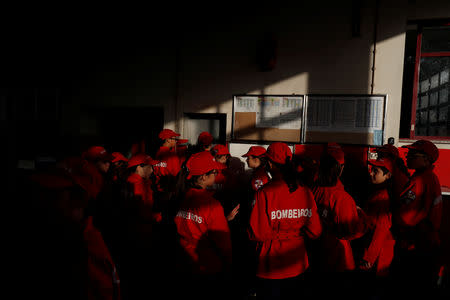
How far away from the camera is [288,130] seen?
4.84 metres

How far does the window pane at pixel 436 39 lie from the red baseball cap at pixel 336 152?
2213mm

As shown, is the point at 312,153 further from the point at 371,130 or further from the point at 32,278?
the point at 32,278

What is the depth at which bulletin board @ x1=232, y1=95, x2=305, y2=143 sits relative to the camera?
4.79 meters

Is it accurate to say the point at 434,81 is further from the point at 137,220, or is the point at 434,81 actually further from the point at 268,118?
the point at 137,220

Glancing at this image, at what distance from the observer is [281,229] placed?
2.06 m

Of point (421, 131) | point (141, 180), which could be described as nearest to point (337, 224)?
point (141, 180)

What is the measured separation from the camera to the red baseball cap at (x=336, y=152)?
13.0 feet

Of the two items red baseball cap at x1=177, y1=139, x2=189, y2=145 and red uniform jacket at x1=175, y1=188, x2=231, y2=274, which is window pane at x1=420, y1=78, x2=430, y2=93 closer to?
red baseball cap at x1=177, y1=139, x2=189, y2=145

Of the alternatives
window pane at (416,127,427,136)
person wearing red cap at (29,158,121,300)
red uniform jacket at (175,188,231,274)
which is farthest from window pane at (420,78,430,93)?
person wearing red cap at (29,158,121,300)

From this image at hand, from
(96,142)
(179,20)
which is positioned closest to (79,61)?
(96,142)

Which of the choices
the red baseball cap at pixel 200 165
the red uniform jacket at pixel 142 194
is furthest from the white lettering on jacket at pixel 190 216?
the red uniform jacket at pixel 142 194

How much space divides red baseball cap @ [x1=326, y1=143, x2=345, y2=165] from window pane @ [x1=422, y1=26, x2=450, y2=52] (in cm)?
221

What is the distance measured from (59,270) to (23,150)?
6594mm

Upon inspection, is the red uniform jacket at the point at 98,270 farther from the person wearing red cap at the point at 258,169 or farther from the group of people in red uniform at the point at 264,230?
the person wearing red cap at the point at 258,169
